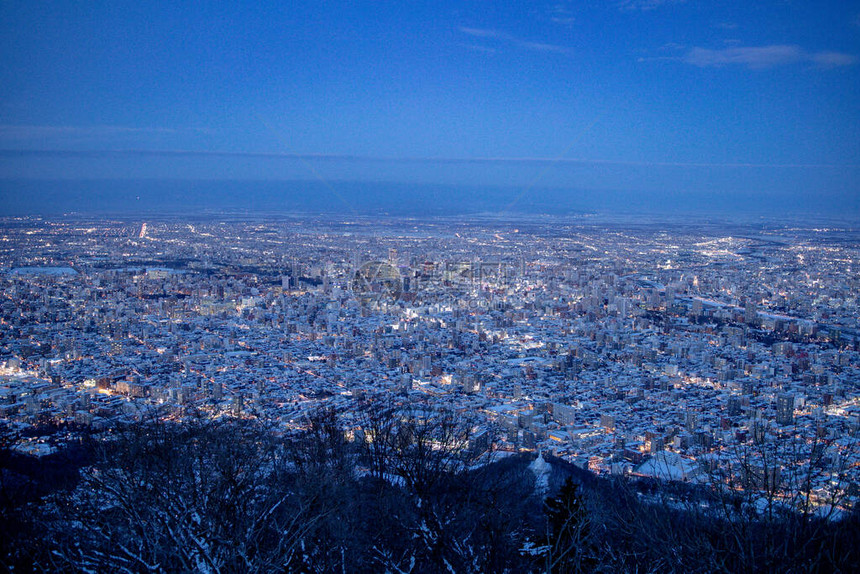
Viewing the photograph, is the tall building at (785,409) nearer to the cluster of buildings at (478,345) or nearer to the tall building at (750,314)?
the cluster of buildings at (478,345)

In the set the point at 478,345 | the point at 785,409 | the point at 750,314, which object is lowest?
the point at 478,345

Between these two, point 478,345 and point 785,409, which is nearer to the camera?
point 785,409

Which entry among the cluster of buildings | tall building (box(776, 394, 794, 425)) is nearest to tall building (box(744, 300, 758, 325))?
the cluster of buildings

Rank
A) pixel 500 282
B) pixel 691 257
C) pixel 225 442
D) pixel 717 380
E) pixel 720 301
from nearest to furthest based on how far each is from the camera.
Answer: pixel 225 442 → pixel 717 380 → pixel 720 301 → pixel 500 282 → pixel 691 257

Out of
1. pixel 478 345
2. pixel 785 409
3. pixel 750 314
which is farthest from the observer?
pixel 750 314

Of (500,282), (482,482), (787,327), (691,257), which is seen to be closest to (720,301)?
(787,327)

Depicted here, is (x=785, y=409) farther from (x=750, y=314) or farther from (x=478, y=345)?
(x=750, y=314)

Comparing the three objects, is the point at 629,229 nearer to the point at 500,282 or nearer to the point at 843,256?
the point at 843,256

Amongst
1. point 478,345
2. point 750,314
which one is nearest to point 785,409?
point 478,345

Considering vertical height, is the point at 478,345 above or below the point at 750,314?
below
